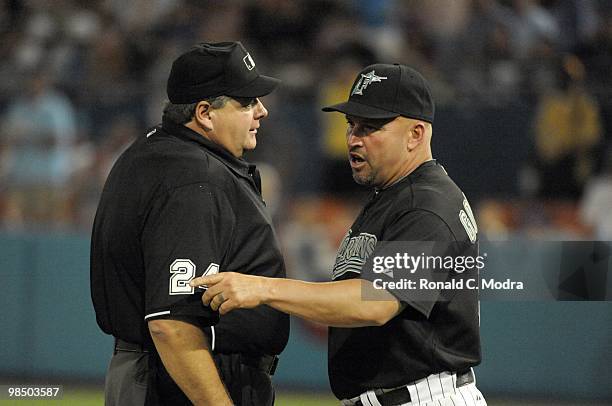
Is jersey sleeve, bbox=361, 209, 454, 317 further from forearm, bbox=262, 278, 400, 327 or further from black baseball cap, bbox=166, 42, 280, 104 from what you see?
black baseball cap, bbox=166, 42, 280, 104

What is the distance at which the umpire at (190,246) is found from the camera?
3.36 metres

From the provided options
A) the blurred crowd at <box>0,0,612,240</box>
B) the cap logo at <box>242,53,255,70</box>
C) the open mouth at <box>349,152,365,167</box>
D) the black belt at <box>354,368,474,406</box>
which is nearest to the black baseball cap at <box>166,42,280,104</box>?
the cap logo at <box>242,53,255,70</box>

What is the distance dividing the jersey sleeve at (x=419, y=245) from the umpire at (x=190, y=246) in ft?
1.54

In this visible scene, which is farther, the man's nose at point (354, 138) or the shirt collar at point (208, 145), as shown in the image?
the man's nose at point (354, 138)

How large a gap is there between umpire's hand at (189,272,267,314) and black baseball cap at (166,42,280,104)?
707 mm

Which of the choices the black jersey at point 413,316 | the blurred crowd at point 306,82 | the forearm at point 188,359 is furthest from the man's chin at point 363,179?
the blurred crowd at point 306,82

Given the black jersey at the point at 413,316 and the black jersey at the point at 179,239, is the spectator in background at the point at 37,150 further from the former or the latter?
the black jersey at the point at 413,316

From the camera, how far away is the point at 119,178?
11.9 ft

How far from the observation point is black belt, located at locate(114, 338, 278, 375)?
3.65 meters

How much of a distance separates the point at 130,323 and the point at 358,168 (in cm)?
104

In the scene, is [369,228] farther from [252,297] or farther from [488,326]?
[488,326]

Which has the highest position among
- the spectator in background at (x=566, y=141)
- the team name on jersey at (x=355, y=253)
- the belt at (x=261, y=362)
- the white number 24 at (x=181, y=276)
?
the spectator in background at (x=566, y=141)

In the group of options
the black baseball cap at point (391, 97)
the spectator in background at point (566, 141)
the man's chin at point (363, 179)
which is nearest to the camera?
the black baseball cap at point (391, 97)

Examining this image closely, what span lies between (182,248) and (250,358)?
572 millimetres
